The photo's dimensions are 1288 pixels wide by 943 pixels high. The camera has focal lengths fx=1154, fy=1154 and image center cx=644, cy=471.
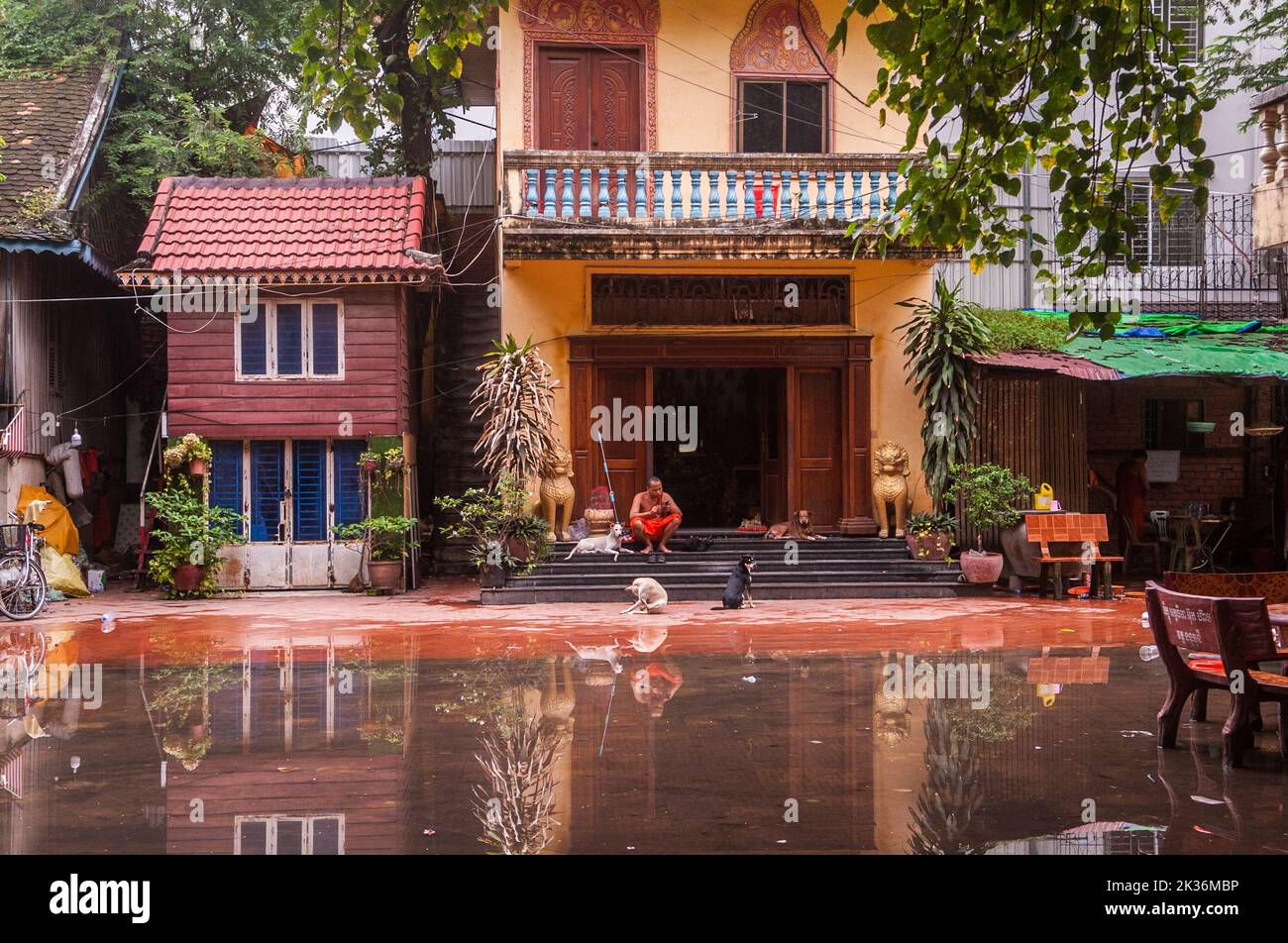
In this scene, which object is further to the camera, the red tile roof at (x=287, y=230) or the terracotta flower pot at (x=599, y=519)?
the terracotta flower pot at (x=599, y=519)

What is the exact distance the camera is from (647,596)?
13688 millimetres

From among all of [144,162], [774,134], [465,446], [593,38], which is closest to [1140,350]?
[774,134]

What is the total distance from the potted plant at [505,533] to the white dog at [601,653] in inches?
166

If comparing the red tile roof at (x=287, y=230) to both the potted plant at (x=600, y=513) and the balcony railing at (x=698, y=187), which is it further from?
the potted plant at (x=600, y=513)

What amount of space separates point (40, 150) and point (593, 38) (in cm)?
806

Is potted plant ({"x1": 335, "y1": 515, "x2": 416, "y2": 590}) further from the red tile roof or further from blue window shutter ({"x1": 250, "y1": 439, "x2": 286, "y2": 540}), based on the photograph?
the red tile roof

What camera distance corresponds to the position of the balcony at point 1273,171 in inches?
341

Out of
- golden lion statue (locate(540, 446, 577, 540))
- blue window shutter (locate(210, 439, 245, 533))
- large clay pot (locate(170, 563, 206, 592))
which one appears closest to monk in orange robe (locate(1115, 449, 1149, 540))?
golden lion statue (locate(540, 446, 577, 540))

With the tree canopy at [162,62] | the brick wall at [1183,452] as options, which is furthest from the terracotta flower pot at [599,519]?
the tree canopy at [162,62]

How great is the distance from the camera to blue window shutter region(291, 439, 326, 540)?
53.8 feet

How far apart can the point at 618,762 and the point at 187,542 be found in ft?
36.3

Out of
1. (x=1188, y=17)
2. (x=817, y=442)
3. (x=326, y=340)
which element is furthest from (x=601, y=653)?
(x=1188, y=17)

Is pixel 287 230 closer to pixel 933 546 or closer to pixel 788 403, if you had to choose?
pixel 788 403

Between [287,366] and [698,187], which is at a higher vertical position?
[698,187]
